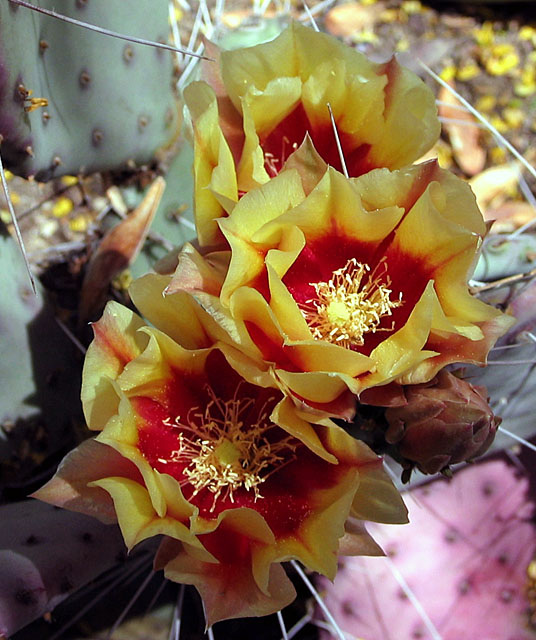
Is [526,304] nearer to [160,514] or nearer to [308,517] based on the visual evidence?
[308,517]

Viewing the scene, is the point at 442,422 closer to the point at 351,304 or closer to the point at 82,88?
the point at 351,304

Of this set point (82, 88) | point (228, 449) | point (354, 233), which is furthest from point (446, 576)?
point (82, 88)

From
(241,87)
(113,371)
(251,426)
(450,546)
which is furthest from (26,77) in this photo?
(450,546)

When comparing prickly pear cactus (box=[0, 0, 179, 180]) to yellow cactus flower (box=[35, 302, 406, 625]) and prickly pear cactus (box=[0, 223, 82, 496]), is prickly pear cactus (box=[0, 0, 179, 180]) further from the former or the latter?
yellow cactus flower (box=[35, 302, 406, 625])

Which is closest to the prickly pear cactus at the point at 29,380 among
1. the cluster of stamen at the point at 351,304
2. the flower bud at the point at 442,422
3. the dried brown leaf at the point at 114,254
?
the dried brown leaf at the point at 114,254

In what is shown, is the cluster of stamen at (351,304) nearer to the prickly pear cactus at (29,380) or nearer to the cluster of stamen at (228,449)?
the cluster of stamen at (228,449)

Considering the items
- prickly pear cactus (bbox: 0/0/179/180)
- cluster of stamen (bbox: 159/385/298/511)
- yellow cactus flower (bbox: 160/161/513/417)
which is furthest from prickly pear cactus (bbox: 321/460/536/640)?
prickly pear cactus (bbox: 0/0/179/180)
